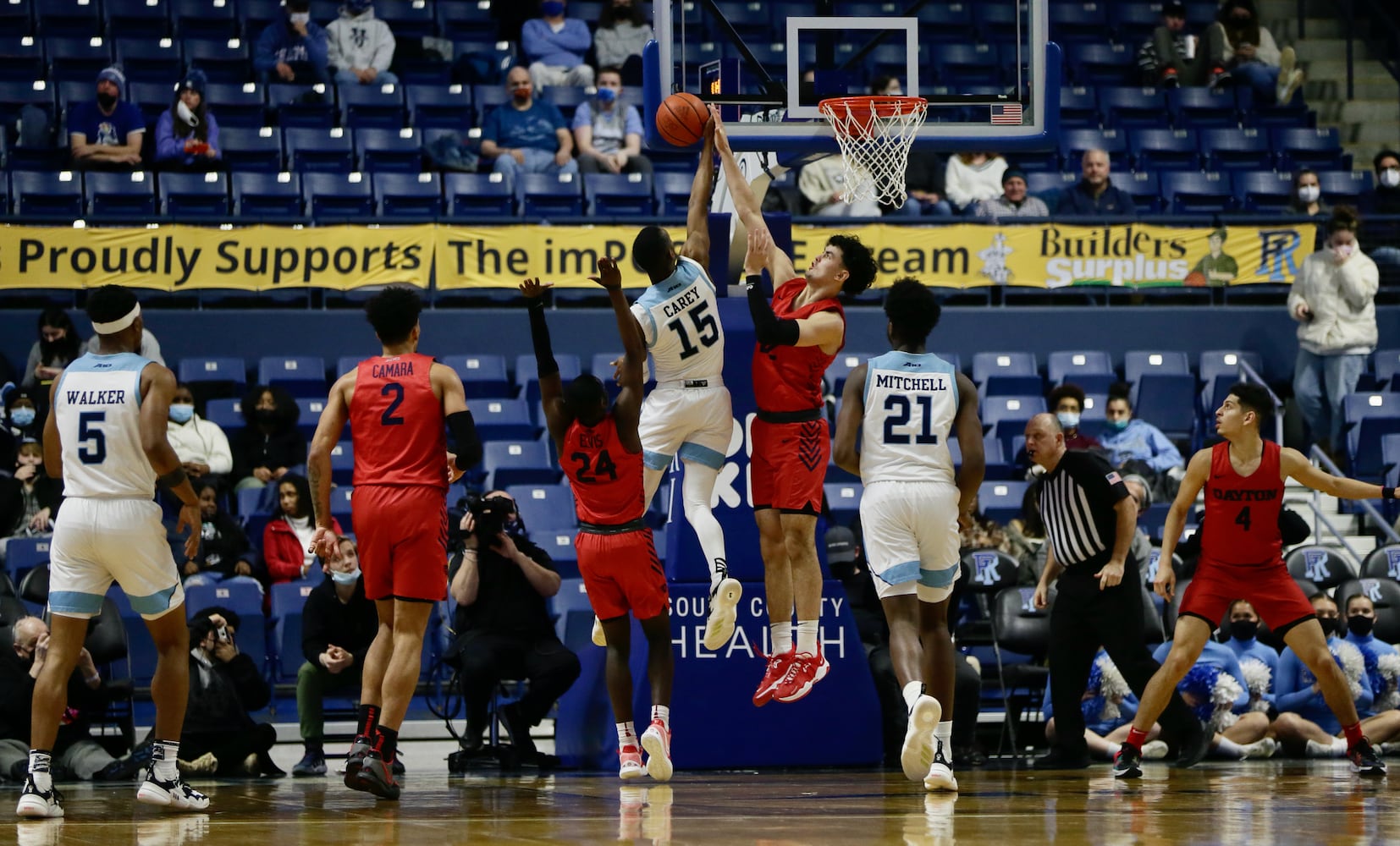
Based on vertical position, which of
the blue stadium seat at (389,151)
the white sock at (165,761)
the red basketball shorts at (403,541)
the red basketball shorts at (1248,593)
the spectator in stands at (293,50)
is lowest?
the white sock at (165,761)

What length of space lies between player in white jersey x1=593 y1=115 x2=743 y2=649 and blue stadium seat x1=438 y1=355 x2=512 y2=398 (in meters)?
6.92

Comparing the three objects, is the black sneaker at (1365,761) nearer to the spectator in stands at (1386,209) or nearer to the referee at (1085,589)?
the referee at (1085,589)

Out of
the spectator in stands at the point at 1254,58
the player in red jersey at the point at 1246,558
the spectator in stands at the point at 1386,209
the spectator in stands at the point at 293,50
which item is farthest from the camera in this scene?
the spectator in stands at the point at 1254,58

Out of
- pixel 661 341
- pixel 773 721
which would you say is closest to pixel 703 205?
pixel 661 341

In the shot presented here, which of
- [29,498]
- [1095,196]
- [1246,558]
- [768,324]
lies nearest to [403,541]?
[768,324]

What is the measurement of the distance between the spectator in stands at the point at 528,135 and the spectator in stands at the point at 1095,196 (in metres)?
5.17

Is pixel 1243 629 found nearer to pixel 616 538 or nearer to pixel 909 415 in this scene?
pixel 909 415

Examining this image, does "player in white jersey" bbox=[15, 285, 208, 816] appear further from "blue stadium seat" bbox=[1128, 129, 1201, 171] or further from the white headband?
"blue stadium seat" bbox=[1128, 129, 1201, 171]

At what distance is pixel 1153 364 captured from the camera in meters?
17.0

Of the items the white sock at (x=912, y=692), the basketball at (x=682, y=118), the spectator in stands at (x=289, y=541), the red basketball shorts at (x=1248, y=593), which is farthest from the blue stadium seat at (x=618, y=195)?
the white sock at (x=912, y=692)

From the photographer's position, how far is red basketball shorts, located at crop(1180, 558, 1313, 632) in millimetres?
9812

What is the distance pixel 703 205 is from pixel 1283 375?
10332mm

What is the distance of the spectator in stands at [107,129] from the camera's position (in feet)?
56.3

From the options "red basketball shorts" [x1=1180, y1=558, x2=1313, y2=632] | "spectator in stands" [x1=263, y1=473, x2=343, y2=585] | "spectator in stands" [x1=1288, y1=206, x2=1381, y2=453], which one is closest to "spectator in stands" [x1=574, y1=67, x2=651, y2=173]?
"spectator in stands" [x1=263, y1=473, x2=343, y2=585]
